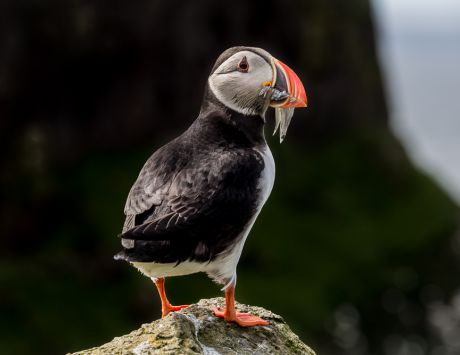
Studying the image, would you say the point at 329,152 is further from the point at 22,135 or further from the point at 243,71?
the point at 243,71

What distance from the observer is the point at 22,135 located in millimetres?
18062

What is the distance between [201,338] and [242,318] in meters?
0.51

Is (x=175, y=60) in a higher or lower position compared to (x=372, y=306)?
higher

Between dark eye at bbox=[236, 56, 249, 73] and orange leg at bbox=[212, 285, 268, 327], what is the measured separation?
147cm

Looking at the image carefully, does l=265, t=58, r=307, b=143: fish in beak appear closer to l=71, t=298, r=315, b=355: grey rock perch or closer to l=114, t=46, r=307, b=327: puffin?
l=114, t=46, r=307, b=327: puffin

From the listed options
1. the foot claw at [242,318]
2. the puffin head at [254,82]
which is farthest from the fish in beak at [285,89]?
the foot claw at [242,318]

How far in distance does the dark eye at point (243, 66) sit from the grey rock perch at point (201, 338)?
5.51 feet

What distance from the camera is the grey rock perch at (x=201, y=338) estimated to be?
6.05 meters

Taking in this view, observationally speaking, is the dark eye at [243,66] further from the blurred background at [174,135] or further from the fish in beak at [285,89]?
the blurred background at [174,135]

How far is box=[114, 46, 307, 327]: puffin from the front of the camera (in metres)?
5.93

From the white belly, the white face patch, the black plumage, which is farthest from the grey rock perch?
the white face patch

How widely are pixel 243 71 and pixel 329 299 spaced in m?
13.7

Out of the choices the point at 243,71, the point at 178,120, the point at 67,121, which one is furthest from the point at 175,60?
the point at 243,71

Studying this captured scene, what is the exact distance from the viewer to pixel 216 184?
612 centimetres
